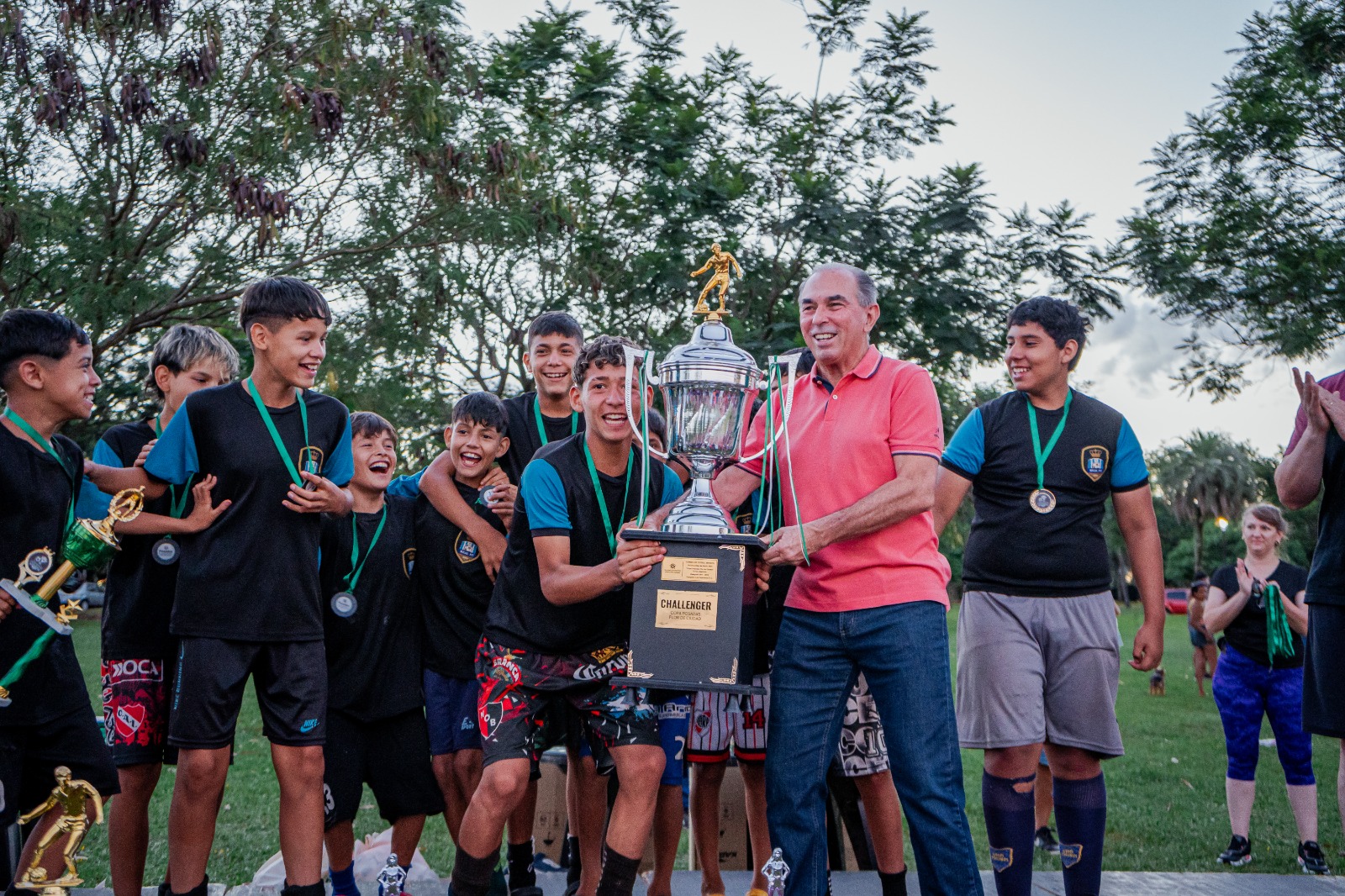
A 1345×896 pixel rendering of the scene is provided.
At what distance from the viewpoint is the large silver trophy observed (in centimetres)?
324

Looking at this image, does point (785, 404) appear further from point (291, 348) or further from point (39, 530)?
point (39, 530)

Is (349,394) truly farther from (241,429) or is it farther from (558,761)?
(241,429)

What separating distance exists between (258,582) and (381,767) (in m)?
1.13

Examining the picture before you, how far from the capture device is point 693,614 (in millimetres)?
3252

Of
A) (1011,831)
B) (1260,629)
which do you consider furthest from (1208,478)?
(1011,831)

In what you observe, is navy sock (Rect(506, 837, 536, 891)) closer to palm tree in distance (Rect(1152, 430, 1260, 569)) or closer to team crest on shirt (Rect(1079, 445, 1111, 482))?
team crest on shirt (Rect(1079, 445, 1111, 482))

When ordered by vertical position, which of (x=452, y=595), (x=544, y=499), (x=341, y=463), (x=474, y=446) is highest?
(x=474, y=446)

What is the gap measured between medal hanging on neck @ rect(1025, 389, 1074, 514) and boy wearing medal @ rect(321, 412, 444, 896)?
2463 mm

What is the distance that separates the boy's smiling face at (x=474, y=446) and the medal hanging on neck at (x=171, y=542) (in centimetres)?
108

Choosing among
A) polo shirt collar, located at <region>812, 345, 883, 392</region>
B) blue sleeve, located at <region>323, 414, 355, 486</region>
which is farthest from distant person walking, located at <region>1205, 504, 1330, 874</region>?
blue sleeve, located at <region>323, 414, 355, 486</region>

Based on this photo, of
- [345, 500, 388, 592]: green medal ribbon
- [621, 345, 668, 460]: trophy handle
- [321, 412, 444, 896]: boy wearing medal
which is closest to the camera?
[621, 345, 668, 460]: trophy handle

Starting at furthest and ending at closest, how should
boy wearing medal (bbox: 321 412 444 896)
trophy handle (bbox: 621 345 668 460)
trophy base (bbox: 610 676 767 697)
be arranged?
boy wearing medal (bbox: 321 412 444 896) < trophy handle (bbox: 621 345 668 460) < trophy base (bbox: 610 676 767 697)

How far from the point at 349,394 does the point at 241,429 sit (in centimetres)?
773

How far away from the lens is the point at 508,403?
479 cm
